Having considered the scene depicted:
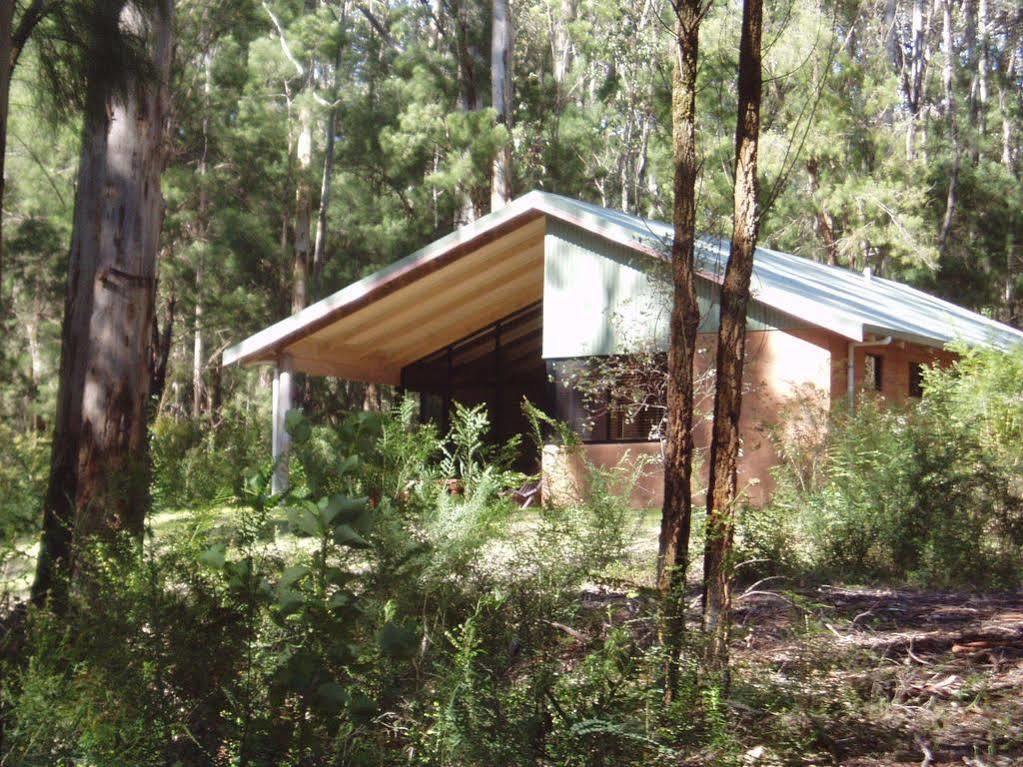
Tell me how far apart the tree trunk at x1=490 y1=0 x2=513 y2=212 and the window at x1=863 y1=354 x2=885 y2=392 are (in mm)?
13657

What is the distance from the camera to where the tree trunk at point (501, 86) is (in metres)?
29.6

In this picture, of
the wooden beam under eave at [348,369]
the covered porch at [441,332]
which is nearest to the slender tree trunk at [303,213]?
the wooden beam under eave at [348,369]

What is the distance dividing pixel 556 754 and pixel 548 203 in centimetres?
1398

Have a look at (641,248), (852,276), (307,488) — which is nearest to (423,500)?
(307,488)

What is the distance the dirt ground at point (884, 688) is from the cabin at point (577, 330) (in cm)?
728

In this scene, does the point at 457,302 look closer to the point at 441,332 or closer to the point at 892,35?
the point at 441,332

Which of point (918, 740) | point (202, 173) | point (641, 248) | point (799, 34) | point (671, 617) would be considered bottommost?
point (918, 740)

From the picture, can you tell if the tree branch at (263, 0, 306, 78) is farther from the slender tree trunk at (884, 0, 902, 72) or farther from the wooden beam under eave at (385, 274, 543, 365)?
the slender tree trunk at (884, 0, 902, 72)

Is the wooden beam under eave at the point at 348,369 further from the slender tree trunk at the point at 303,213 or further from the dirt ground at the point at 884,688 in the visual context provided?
the dirt ground at the point at 884,688

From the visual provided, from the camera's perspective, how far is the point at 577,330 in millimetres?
18078

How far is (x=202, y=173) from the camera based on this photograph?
30531 millimetres

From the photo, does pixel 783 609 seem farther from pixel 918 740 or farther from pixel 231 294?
pixel 231 294

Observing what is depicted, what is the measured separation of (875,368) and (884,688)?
1285cm

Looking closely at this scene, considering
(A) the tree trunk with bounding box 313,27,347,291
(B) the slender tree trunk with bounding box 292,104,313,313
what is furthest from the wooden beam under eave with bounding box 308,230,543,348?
(A) the tree trunk with bounding box 313,27,347,291
